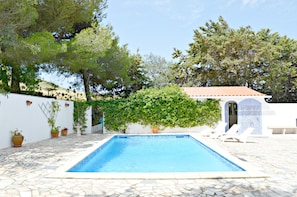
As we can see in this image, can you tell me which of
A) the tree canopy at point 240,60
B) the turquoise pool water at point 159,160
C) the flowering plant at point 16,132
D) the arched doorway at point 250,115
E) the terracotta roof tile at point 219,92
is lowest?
the turquoise pool water at point 159,160

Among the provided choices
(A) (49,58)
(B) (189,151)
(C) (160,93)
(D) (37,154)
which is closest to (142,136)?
(C) (160,93)

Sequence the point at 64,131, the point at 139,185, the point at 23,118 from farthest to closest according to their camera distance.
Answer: the point at 64,131 < the point at 23,118 < the point at 139,185

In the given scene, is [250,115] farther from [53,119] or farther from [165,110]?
[53,119]

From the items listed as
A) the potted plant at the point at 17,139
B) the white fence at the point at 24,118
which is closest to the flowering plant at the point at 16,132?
the potted plant at the point at 17,139

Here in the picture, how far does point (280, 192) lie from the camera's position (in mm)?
5363

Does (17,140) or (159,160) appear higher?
(17,140)

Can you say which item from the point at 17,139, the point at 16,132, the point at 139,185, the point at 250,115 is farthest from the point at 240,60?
the point at 139,185

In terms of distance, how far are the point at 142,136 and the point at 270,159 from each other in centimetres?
1056

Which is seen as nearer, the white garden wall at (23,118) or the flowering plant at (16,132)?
the white garden wall at (23,118)

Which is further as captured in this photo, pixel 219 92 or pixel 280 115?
pixel 219 92

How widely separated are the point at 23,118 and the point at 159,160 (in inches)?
295

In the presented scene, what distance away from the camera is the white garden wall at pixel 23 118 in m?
11.9

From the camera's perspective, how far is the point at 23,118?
13.5 meters

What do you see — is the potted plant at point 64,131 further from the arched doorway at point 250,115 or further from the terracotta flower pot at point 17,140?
the arched doorway at point 250,115
